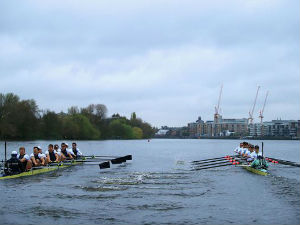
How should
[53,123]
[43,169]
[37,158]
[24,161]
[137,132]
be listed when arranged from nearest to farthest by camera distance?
[24,161]
[43,169]
[37,158]
[53,123]
[137,132]

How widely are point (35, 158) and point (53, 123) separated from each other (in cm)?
6513

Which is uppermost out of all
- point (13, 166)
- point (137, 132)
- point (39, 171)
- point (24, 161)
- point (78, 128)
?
point (78, 128)

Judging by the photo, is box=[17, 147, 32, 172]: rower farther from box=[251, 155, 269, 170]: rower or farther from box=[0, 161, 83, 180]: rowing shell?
box=[251, 155, 269, 170]: rower

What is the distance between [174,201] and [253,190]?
4.21 meters

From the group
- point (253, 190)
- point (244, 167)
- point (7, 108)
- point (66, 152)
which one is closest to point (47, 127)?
point (7, 108)

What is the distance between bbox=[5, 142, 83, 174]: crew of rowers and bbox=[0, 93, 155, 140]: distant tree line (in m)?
30.7

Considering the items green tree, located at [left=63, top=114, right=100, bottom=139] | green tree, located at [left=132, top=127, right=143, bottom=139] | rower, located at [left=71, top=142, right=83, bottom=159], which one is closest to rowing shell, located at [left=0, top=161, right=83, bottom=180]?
rower, located at [left=71, top=142, right=83, bottom=159]

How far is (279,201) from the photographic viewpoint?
42.0ft

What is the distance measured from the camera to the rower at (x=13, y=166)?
17188 mm

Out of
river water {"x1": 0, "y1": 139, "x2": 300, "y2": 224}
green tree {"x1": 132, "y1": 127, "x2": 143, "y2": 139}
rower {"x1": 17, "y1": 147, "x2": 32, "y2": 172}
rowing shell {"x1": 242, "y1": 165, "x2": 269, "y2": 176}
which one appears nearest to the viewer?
river water {"x1": 0, "y1": 139, "x2": 300, "y2": 224}

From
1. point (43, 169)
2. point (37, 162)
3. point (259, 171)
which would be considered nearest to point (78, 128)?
point (43, 169)

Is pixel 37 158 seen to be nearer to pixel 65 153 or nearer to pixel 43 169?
pixel 43 169

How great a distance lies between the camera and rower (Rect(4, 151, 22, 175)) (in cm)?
1719

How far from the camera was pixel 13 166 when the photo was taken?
17453 mm
